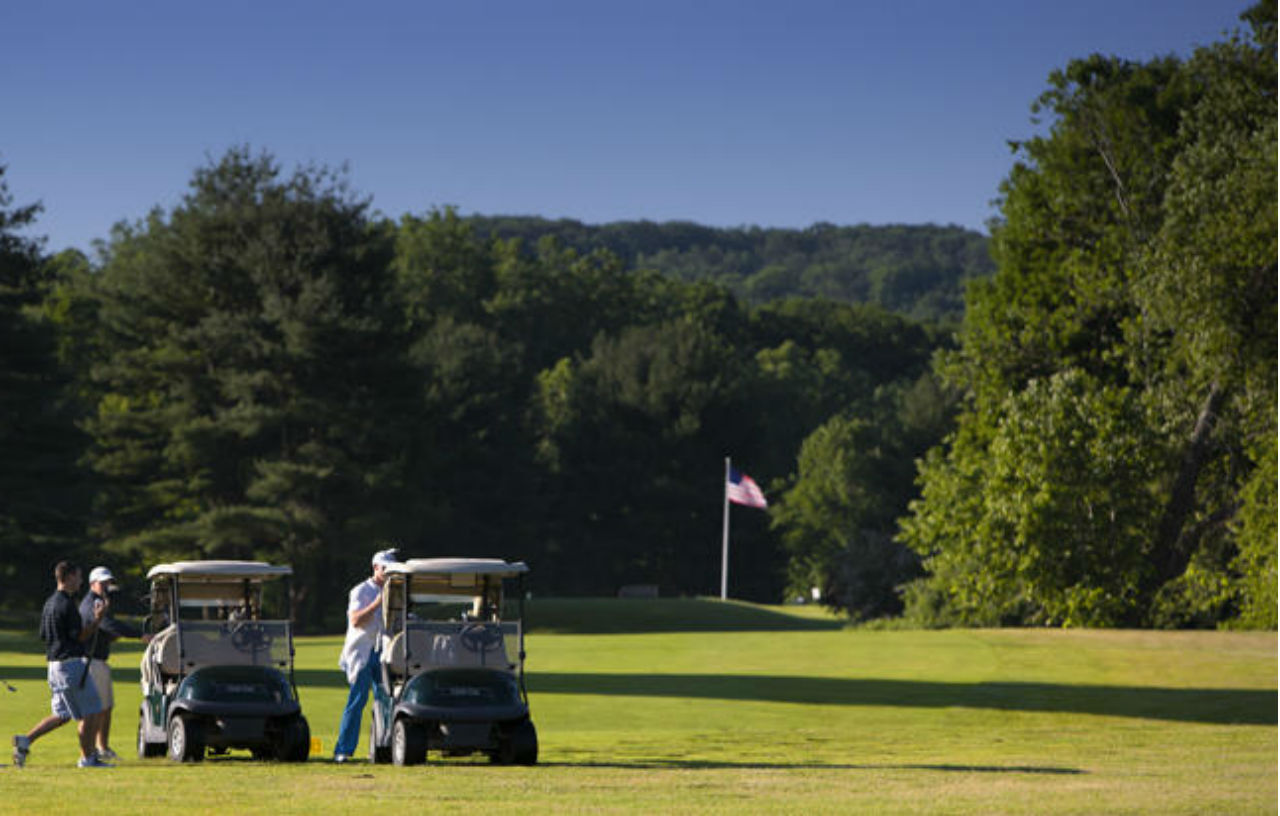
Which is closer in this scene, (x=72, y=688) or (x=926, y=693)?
(x=72, y=688)

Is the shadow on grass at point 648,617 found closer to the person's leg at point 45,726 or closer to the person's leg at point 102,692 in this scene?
the person's leg at point 102,692

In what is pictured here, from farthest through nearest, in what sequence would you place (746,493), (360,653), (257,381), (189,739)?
(746,493) < (257,381) < (360,653) < (189,739)

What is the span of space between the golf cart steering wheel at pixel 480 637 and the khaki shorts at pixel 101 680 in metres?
3.00

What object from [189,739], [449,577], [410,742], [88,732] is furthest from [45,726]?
[449,577]

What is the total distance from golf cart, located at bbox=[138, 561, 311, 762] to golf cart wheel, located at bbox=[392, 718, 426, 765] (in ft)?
3.13

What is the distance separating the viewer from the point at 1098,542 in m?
41.2

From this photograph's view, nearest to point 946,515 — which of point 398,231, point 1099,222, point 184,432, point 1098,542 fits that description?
point 1098,542

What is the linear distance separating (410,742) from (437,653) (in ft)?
2.58

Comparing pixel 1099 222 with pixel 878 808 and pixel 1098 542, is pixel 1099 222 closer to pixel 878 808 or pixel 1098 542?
pixel 1098 542

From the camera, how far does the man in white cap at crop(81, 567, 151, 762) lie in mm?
15125

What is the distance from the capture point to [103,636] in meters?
15.4

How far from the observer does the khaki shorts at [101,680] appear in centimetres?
1548

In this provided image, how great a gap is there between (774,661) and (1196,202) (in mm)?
14028

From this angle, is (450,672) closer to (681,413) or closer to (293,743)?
(293,743)
